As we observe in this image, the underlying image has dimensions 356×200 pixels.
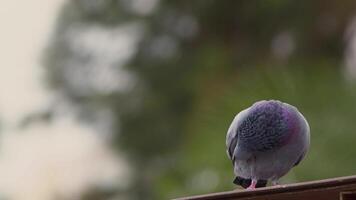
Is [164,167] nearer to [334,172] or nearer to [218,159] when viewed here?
[218,159]

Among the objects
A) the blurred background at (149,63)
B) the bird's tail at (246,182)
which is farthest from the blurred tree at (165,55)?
the bird's tail at (246,182)

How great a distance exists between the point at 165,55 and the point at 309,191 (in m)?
2.29

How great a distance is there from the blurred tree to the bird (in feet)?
6.53

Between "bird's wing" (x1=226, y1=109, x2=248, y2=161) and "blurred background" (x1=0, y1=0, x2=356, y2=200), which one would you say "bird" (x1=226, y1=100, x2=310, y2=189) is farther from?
"blurred background" (x1=0, y1=0, x2=356, y2=200)

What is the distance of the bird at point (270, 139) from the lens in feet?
3.05

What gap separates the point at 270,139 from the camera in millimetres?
932

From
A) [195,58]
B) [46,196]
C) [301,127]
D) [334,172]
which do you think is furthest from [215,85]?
[301,127]

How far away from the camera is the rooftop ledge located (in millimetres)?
862

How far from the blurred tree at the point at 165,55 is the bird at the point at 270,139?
78.4 inches

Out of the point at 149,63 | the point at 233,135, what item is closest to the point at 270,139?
the point at 233,135

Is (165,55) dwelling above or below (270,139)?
above

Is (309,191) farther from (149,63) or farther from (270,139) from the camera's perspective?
(149,63)

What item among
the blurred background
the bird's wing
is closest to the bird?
the bird's wing

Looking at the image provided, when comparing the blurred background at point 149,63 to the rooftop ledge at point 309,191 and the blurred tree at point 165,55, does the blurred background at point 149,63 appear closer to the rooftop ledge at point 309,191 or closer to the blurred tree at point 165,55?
the blurred tree at point 165,55
